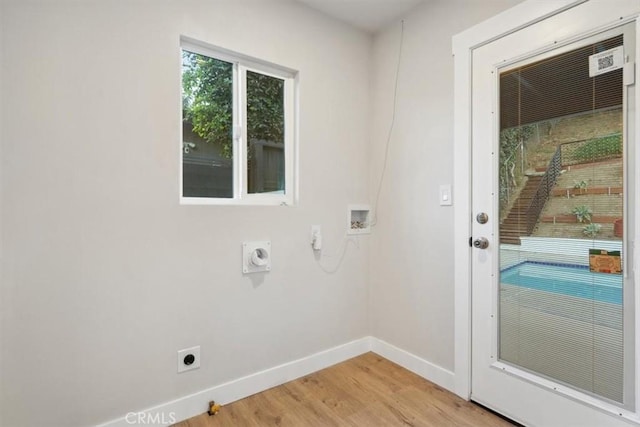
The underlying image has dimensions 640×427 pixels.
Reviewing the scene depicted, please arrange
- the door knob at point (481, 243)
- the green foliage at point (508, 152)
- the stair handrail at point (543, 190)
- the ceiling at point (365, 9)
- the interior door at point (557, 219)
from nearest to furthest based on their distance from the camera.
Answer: the interior door at point (557, 219)
the stair handrail at point (543, 190)
the green foliage at point (508, 152)
the door knob at point (481, 243)
the ceiling at point (365, 9)

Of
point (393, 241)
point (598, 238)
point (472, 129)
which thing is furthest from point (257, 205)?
point (598, 238)

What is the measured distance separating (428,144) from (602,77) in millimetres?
862

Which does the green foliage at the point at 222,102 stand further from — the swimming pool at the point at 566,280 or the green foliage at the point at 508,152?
the swimming pool at the point at 566,280

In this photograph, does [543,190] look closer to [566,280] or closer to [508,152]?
[508,152]

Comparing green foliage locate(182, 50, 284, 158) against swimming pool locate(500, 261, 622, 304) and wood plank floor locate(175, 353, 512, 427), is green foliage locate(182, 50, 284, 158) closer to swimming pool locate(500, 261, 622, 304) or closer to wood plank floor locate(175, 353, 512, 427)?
wood plank floor locate(175, 353, 512, 427)

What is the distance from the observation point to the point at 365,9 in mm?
2115

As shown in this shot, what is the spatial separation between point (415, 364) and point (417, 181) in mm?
1197

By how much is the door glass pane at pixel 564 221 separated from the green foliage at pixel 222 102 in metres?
1.31

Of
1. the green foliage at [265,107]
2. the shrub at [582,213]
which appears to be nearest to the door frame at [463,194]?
the shrub at [582,213]

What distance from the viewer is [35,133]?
4.29 ft

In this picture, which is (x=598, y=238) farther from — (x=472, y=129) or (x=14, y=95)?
(x=14, y=95)

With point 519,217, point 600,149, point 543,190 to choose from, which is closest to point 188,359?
point 519,217

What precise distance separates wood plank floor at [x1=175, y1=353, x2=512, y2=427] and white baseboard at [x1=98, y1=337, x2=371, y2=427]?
0.04m

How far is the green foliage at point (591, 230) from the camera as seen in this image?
1.34 meters
